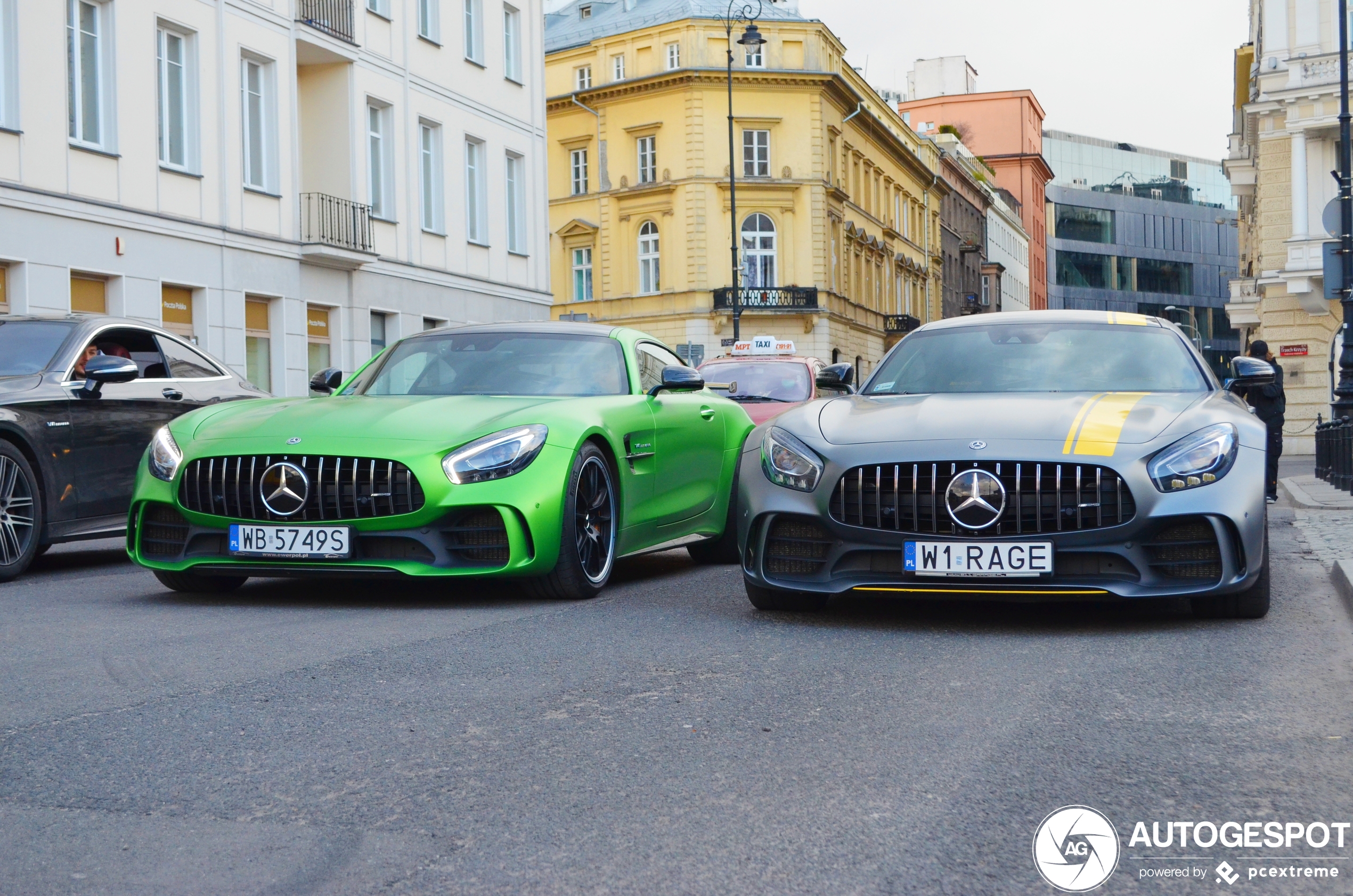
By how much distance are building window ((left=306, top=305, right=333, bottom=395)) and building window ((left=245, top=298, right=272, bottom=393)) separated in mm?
939

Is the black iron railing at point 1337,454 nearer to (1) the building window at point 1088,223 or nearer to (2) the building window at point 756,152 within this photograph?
(2) the building window at point 756,152

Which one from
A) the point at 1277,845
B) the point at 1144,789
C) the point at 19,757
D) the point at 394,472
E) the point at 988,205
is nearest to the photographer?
the point at 1277,845

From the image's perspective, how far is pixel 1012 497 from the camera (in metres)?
6.17

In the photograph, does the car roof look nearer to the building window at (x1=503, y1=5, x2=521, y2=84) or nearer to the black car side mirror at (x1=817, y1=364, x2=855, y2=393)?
the black car side mirror at (x1=817, y1=364, x2=855, y2=393)

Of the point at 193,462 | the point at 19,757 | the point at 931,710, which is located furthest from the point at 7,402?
the point at 931,710

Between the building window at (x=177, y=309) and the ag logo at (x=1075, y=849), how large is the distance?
21.6m

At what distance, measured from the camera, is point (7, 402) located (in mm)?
8625

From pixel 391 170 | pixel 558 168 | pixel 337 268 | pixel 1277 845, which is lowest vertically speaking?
pixel 1277 845

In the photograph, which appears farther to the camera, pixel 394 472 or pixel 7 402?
pixel 7 402

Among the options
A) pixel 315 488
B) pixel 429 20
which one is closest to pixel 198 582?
pixel 315 488

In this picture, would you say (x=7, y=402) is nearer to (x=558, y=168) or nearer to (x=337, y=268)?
(x=337, y=268)

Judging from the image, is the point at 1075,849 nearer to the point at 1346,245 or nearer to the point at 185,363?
the point at 185,363

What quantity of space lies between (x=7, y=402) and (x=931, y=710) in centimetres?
586

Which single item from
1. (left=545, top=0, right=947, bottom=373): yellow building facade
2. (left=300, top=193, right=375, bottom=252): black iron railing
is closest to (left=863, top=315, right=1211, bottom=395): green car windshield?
(left=300, top=193, right=375, bottom=252): black iron railing
